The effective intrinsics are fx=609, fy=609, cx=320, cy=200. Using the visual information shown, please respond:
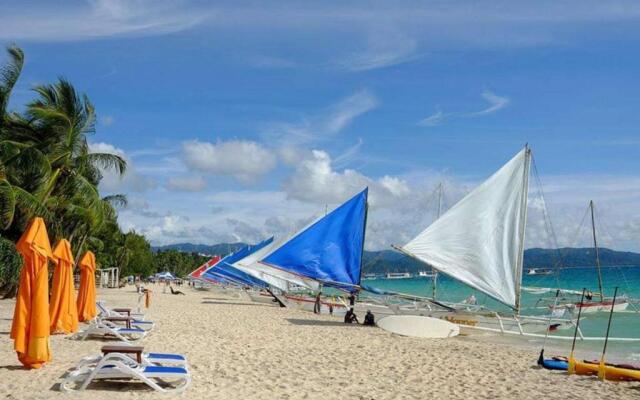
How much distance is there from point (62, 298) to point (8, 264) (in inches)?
481

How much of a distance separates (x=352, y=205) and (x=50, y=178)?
1204cm

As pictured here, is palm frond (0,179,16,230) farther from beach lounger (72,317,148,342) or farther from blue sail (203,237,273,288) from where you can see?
blue sail (203,237,273,288)

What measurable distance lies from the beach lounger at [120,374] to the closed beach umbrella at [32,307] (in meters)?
0.96

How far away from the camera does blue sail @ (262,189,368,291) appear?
23094mm

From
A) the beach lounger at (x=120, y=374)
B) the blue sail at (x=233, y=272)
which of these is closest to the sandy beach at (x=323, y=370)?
the beach lounger at (x=120, y=374)

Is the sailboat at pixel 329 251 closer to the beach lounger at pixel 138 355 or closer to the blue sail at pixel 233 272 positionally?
the beach lounger at pixel 138 355

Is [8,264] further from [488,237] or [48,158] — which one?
[488,237]

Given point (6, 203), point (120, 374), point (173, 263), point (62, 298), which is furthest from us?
point (173, 263)

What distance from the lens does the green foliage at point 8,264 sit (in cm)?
2389

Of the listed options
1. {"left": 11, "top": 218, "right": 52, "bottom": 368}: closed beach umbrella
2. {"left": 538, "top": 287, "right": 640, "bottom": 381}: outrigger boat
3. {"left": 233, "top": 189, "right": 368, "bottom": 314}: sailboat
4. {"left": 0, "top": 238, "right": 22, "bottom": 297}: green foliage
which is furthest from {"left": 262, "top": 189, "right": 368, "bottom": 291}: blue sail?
{"left": 11, "top": 218, "right": 52, "bottom": 368}: closed beach umbrella

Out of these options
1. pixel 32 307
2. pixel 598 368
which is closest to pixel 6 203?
pixel 32 307

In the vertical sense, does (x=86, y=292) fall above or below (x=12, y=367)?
above

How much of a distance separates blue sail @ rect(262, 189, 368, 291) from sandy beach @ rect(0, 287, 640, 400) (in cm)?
524

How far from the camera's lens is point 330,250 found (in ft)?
75.9
